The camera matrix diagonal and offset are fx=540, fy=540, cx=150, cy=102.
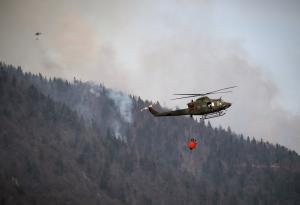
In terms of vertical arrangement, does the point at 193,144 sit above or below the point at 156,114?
below

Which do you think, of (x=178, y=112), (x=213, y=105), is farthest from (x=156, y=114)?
(x=213, y=105)

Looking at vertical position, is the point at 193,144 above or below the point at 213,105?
below

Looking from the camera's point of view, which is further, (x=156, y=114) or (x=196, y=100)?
(x=156, y=114)

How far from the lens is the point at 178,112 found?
4126 inches

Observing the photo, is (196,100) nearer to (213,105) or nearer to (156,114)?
(213,105)

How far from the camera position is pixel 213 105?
98.8 metres

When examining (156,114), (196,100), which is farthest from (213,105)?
(156,114)

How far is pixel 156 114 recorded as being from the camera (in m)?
112

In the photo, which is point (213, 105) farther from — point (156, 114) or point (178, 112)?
point (156, 114)

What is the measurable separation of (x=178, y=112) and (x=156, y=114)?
8.12 m

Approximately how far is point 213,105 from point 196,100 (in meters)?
3.40

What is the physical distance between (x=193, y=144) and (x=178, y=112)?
7.41 metres

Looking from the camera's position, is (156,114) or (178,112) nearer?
(178,112)

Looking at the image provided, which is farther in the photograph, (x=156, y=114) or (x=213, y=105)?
(x=156, y=114)
